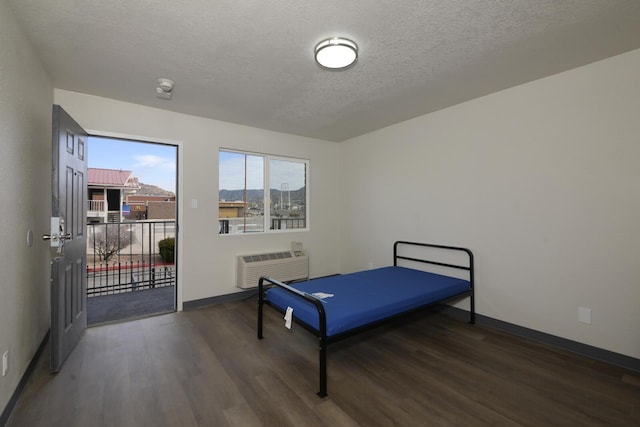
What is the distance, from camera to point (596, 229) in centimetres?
241

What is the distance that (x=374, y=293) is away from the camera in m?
2.71

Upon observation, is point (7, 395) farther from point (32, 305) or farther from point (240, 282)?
point (240, 282)

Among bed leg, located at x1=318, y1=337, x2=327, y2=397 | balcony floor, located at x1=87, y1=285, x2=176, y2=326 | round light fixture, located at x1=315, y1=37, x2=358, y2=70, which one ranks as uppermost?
round light fixture, located at x1=315, y1=37, x2=358, y2=70

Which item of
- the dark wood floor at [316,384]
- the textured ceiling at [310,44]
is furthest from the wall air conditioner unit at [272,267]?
the textured ceiling at [310,44]

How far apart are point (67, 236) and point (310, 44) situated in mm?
2511

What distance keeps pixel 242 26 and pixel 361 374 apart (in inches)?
108

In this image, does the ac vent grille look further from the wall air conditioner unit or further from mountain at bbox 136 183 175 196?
mountain at bbox 136 183 175 196

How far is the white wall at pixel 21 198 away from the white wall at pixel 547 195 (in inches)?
154

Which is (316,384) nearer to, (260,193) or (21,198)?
(21,198)

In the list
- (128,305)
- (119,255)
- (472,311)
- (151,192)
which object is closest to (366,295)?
(472,311)

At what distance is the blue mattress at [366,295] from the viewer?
2.18m

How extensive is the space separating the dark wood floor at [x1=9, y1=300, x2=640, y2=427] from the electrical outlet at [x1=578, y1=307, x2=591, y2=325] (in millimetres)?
333

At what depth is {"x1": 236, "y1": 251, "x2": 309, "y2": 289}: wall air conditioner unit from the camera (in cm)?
393

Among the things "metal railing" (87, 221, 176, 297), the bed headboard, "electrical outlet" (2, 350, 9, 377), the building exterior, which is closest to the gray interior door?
"electrical outlet" (2, 350, 9, 377)
